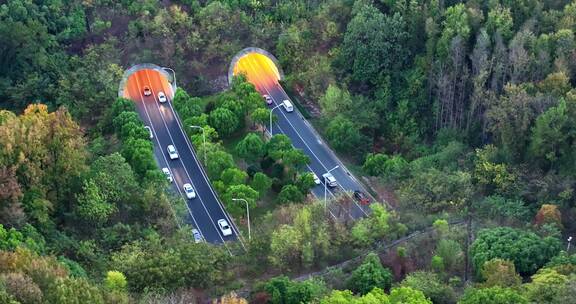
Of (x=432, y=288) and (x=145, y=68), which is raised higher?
(x=145, y=68)

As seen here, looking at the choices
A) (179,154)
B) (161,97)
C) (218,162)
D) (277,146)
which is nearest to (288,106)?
(277,146)

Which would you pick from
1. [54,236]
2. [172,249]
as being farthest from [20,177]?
[172,249]

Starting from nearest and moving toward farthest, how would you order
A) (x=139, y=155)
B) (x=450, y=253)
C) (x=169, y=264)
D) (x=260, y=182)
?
1. (x=169, y=264)
2. (x=450, y=253)
3. (x=260, y=182)
4. (x=139, y=155)

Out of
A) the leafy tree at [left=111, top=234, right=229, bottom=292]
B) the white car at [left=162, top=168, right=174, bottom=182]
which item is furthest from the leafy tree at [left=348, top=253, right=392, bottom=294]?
the white car at [left=162, top=168, right=174, bottom=182]

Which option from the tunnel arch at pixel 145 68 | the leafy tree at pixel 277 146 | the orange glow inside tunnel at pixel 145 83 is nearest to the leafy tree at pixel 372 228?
the leafy tree at pixel 277 146

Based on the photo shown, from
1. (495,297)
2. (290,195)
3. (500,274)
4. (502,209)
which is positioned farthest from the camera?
(290,195)

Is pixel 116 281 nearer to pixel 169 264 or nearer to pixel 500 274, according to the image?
pixel 169 264

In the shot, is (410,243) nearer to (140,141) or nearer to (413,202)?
(413,202)

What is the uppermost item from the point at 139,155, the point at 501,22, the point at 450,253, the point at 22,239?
the point at 139,155
